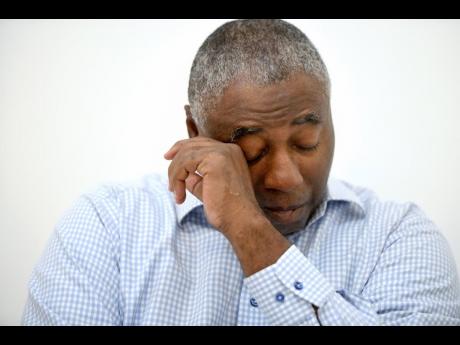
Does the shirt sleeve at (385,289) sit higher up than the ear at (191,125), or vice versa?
the ear at (191,125)

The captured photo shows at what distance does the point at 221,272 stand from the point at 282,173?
348mm

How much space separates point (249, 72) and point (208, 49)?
8.5 inches

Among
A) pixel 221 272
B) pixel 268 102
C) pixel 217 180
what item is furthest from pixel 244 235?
pixel 268 102

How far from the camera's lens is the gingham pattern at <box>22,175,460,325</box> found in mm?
1239

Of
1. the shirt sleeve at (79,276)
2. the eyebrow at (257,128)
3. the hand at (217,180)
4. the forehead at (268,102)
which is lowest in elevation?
the shirt sleeve at (79,276)

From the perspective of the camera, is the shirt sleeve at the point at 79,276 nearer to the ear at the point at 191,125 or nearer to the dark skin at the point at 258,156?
the dark skin at the point at 258,156

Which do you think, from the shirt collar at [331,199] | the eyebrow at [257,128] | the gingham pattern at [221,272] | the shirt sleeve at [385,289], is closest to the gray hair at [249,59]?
the eyebrow at [257,128]

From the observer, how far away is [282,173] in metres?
1.40

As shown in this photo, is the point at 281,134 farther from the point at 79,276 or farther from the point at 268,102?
the point at 79,276

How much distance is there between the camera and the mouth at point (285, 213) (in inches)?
58.7

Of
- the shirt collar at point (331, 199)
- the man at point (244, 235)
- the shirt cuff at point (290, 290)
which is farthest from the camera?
the shirt collar at point (331, 199)

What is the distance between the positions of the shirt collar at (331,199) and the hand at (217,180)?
5.9 inches

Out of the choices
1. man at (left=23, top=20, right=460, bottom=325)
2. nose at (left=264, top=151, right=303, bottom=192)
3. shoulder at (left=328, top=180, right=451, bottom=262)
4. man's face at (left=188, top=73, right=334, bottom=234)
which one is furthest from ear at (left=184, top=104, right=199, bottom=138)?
shoulder at (left=328, top=180, right=451, bottom=262)
